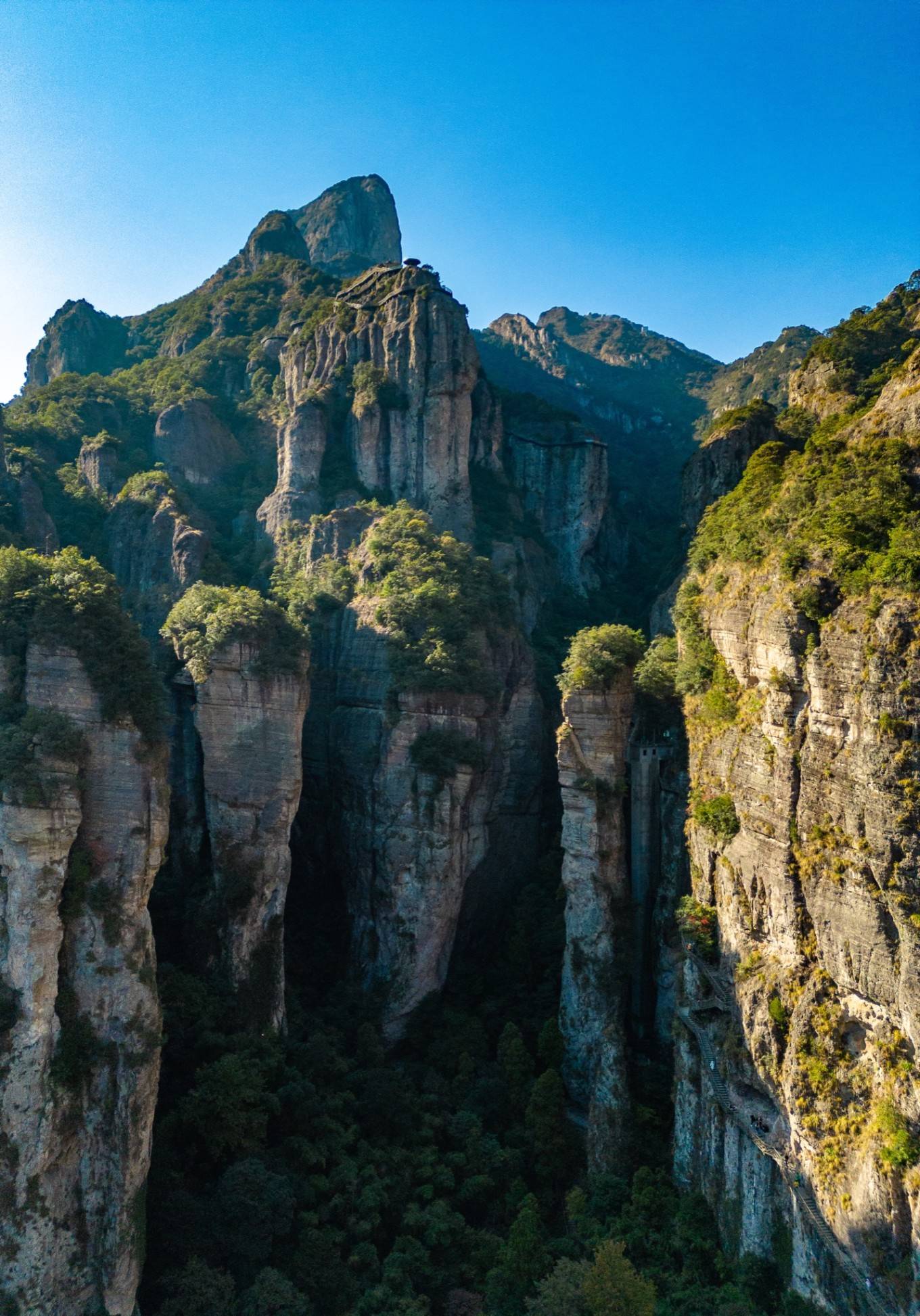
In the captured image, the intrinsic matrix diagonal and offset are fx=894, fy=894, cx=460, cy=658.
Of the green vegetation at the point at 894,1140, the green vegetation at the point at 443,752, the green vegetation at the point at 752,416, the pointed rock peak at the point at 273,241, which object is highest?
the pointed rock peak at the point at 273,241

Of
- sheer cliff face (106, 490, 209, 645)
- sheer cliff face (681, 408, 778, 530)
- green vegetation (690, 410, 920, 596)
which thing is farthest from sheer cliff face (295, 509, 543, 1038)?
sheer cliff face (681, 408, 778, 530)

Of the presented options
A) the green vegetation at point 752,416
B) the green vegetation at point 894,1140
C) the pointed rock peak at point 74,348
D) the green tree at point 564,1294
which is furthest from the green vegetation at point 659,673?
the pointed rock peak at point 74,348

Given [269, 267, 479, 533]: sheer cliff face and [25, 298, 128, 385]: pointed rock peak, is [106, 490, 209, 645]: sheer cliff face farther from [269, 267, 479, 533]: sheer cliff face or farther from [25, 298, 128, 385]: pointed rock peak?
[25, 298, 128, 385]: pointed rock peak

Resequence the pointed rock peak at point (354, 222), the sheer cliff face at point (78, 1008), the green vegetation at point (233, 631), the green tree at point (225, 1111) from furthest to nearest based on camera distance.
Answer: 1. the pointed rock peak at point (354, 222)
2. the green vegetation at point (233, 631)
3. the green tree at point (225, 1111)
4. the sheer cliff face at point (78, 1008)

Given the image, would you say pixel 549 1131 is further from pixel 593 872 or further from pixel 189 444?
pixel 189 444

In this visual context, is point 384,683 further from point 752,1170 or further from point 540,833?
point 752,1170

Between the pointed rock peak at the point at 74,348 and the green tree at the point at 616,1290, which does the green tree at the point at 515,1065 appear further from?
the pointed rock peak at the point at 74,348
